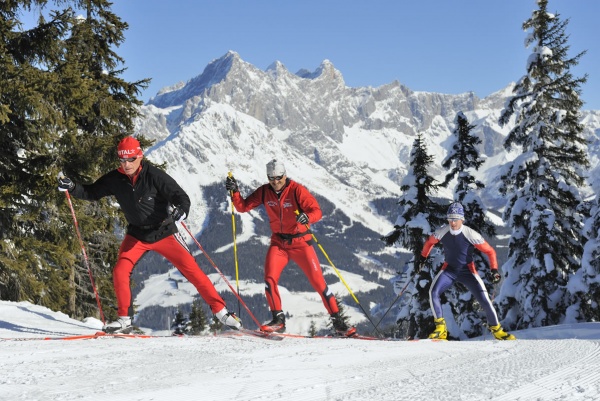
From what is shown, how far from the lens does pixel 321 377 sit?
4949 millimetres

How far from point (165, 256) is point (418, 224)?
15391 millimetres

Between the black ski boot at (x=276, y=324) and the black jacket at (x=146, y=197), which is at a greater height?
the black jacket at (x=146, y=197)

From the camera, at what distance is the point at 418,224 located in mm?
22172

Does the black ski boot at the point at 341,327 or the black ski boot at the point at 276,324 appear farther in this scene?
the black ski boot at the point at 341,327

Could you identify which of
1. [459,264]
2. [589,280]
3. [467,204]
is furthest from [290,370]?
[467,204]

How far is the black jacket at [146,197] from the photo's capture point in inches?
313

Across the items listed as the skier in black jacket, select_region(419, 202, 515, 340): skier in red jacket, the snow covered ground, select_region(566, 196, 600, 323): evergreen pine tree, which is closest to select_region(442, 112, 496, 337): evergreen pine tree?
select_region(566, 196, 600, 323): evergreen pine tree

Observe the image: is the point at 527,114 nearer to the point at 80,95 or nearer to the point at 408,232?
the point at 408,232

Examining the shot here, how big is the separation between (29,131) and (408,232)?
14598 millimetres

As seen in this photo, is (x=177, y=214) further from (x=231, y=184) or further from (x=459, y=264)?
(x=459, y=264)

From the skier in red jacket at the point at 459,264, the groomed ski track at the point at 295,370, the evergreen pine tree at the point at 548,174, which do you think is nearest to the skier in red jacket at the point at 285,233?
the skier in red jacket at the point at 459,264

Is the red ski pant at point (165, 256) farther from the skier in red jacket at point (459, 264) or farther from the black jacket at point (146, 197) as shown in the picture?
the skier in red jacket at point (459, 264)

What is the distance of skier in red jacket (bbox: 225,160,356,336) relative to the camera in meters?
9.27

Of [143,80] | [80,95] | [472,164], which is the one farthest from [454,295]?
[80,95]
